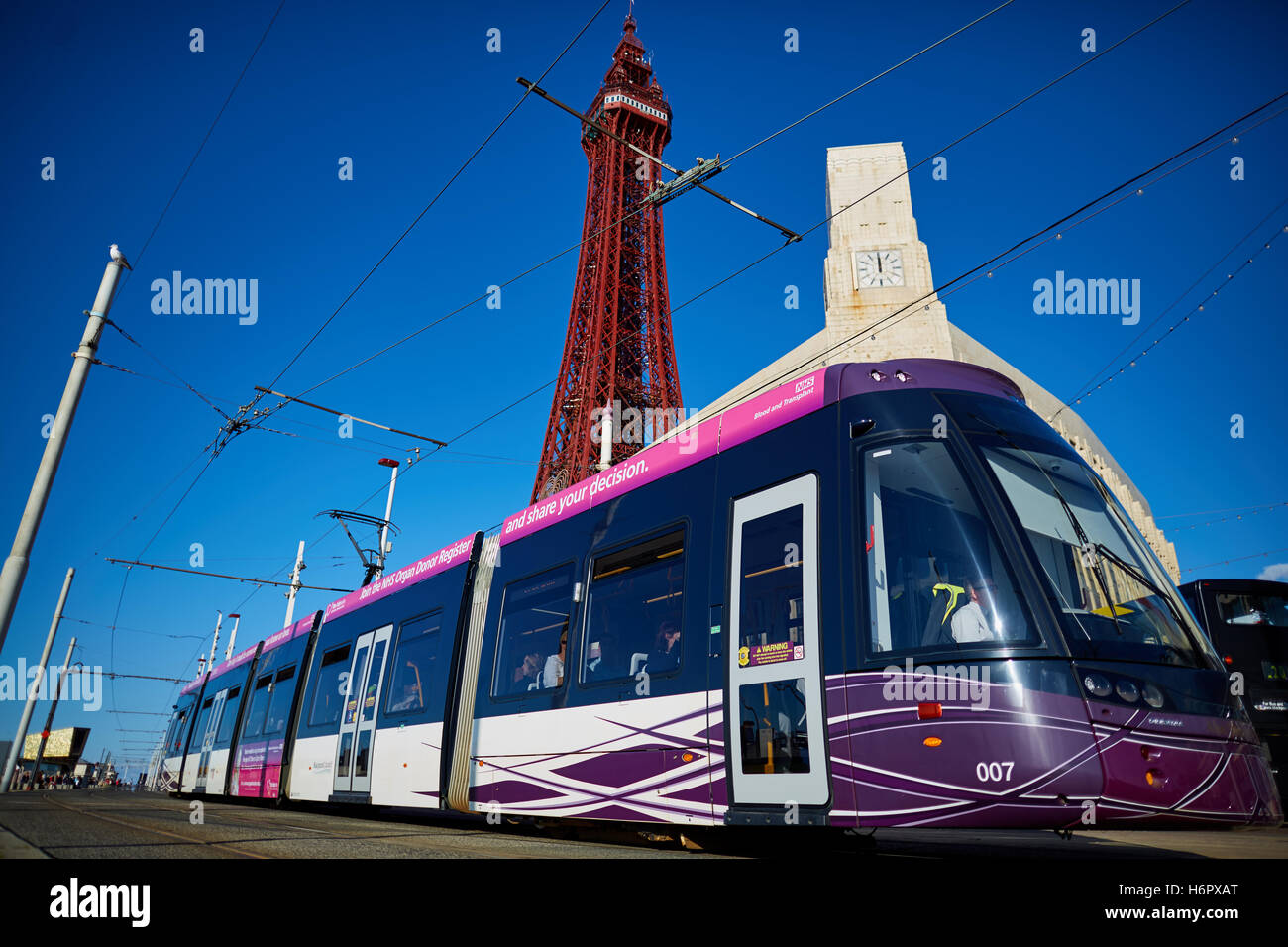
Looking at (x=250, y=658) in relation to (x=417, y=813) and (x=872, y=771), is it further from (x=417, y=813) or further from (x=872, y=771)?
(x=872, y=771)

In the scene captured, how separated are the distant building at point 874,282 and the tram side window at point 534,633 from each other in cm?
2054

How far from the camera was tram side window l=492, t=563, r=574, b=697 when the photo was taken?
23.4ft

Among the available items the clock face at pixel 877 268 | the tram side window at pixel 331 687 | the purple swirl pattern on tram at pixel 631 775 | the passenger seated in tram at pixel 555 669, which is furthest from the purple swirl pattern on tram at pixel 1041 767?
the clock face at pixel 877 268

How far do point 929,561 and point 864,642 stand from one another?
0.61 metres

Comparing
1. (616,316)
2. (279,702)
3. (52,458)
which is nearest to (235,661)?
(279,702)

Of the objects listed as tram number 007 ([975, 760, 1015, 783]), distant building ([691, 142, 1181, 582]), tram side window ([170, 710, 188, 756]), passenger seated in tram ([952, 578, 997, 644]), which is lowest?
tram side window ([170, 710, 188, 756])

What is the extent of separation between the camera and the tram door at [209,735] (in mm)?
17047

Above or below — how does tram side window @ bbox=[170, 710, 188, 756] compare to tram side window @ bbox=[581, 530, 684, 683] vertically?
below

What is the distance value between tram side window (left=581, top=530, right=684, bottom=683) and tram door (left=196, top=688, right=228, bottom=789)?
44.7 ft

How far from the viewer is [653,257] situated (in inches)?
2032

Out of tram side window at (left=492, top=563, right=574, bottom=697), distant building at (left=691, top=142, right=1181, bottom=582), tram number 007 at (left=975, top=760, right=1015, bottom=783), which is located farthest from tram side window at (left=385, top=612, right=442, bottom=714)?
A: distant building at (left=691, top=142, right=1181, bottom=582)

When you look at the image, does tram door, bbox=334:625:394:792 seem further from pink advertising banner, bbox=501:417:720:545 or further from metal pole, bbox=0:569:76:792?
metal pole, bbox=0:569:76:792
